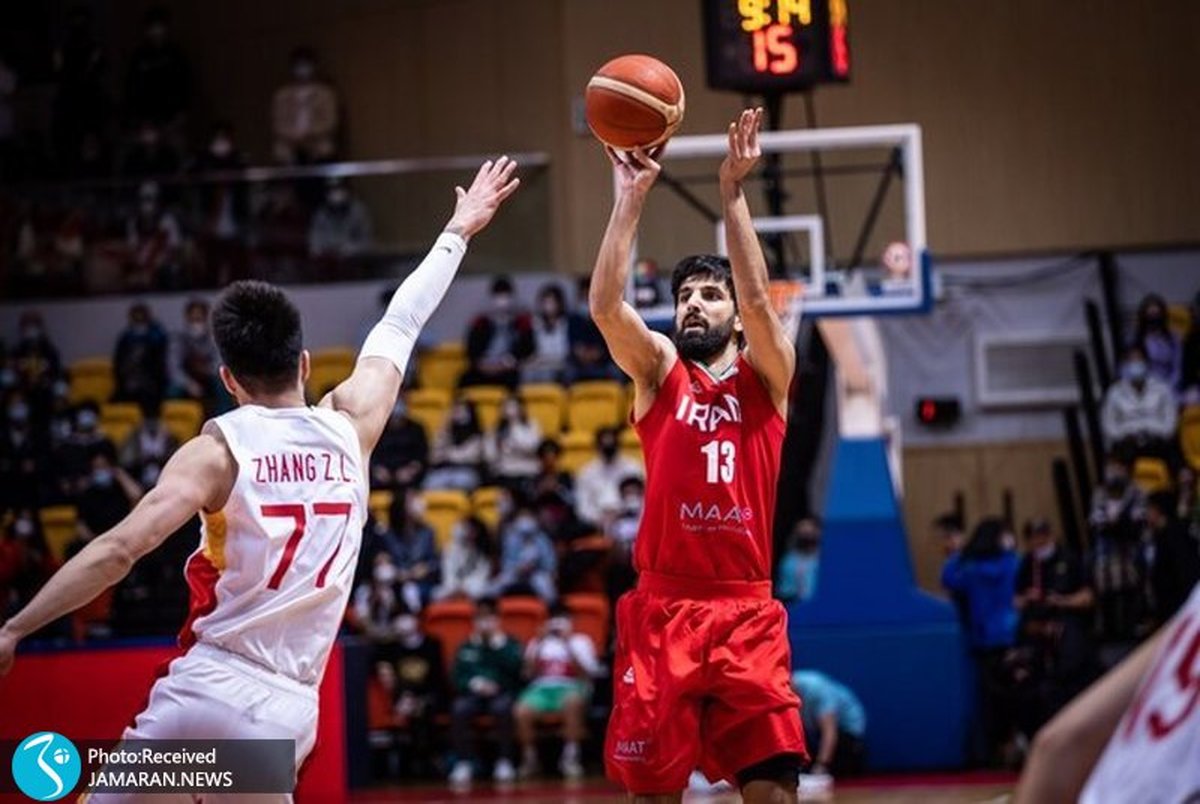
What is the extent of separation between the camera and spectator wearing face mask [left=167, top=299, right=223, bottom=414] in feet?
57.8

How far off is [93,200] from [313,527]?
1457cm

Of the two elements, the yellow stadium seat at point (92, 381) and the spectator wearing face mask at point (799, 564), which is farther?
the yellow stadium seat at point (92, 381)

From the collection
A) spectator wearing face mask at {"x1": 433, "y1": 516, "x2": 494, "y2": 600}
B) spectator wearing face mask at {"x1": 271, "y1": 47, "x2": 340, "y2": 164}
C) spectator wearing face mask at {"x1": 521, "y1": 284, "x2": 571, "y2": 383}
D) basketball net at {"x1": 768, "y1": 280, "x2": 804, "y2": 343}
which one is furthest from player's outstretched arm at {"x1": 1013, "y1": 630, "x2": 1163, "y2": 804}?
spectator wearing face mask at {"x1": 271, "y1": 47, "x2": 340, "y2": 164}

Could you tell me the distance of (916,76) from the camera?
722 inches

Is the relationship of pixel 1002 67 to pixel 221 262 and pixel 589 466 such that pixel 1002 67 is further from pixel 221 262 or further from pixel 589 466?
pixel 221 262

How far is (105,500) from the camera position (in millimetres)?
16094

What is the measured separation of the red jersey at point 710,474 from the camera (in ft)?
19.5

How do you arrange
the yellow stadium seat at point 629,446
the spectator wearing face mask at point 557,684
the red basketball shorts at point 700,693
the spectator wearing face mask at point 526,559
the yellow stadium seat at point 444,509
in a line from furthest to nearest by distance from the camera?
the yellow stadium seat at point 629,446
the yellow stadium seat at point 444,509
the spectator wearing face mask at point 526,559
the spectator wearing face mask at point 557,684
the red basketball shorts at point 700,693

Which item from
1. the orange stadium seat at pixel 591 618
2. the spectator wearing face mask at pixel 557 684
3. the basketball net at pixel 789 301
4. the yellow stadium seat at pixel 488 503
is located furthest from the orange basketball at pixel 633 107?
the yellow stadium seat at pixel 488 503

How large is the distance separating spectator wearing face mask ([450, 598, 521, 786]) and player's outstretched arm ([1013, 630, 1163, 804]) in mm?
11973

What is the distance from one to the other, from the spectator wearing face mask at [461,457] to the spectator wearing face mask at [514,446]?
16cm

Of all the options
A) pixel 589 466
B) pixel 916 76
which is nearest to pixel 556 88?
pixel 916 76

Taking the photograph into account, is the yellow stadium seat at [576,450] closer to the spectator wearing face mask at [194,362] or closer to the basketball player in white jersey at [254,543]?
the spectator wearing face mask at [194,362]

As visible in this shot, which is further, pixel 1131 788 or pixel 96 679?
pixel 96 679
